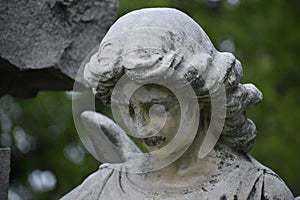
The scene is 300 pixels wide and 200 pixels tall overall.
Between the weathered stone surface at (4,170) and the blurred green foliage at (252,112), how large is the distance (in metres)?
3.99

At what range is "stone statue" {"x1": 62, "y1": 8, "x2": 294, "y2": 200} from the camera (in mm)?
2379

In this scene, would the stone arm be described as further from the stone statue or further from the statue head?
the statue head

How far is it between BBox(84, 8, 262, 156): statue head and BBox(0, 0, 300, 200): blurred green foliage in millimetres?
4268

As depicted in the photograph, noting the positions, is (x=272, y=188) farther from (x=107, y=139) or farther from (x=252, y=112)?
(x=252, y=112)

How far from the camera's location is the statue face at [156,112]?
244 centimetres

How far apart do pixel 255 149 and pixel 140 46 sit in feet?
14.1

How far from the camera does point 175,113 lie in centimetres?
247

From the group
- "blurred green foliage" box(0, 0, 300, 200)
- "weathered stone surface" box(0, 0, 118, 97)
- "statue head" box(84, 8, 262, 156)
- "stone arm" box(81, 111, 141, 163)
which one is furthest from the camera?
"blurred green foliage" box(0, 0, 300, 200)

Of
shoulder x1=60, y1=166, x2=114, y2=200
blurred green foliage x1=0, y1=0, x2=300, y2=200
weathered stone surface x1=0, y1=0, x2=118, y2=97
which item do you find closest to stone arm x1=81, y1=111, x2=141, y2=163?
shoulder x1=60, y1=166, x2=114, y2=200

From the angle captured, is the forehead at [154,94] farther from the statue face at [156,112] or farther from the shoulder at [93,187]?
the shoulder at [93,187]

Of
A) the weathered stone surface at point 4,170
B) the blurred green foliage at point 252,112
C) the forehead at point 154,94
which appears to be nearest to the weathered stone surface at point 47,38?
the weathered stone surface at point 4,170

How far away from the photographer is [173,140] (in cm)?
A: 250

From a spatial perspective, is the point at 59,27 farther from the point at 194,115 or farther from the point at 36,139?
the point at 36,139

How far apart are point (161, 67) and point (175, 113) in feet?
0.58
